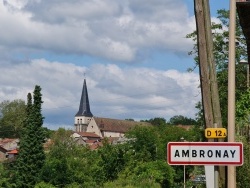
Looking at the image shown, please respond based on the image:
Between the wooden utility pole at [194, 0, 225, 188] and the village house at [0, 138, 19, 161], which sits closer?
the wooden utility pole at [194, 0, 225, 188]

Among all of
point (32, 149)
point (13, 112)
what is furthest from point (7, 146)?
point (32, 149)

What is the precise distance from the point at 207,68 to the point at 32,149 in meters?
77.5

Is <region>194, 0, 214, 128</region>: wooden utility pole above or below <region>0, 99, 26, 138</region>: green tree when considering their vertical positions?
below

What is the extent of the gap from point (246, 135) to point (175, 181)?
71813mm

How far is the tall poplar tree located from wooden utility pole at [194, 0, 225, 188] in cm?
7448

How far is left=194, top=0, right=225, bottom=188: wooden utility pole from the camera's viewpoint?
12.3 m

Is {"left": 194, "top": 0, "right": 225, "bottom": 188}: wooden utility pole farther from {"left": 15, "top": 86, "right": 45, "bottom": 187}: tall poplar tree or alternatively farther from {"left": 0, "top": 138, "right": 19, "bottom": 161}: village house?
{"left": 0, "top": 138, "right": 19, "bottom": 161}: village house

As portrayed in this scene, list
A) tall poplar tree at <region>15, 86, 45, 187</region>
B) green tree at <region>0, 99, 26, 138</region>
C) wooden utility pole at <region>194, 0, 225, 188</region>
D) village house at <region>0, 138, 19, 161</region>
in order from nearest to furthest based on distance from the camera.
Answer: wooden utility pole at <region>194, 0, 225, 188</region> → tall poplar tree at <region>15, 86, 45, 187</region> → green tree at <region>0, 99, 26, 138</region> → village house at <region>0, 138, 19, 161</region>

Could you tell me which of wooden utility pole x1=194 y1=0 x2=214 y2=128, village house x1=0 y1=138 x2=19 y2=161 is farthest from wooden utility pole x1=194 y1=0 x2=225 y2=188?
village house x1=0 y1=138 x2=19 y2=161

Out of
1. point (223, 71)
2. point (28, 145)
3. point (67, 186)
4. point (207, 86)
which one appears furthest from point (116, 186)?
point (207, 86)

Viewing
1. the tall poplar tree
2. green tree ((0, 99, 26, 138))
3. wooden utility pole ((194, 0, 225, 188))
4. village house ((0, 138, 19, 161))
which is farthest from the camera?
village house ((0, 138, 19, 161))

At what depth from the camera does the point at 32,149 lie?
291ft

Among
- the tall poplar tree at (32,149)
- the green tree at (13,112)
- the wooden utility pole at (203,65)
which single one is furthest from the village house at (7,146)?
the wooden utility pole at (203,65)

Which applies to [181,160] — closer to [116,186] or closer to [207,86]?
[207,86]
